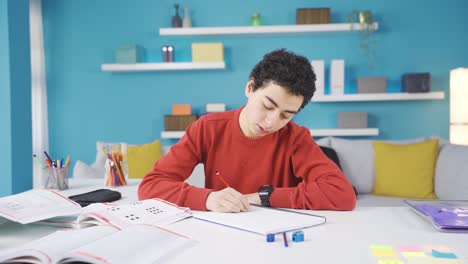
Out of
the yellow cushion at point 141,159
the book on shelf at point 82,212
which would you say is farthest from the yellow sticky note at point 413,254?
the yellow cushion at point 141,159

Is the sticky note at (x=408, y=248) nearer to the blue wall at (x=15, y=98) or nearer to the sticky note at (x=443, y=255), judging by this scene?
the sticky note at (x=443, y=255)

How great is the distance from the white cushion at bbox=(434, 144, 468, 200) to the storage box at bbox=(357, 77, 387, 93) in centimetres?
98

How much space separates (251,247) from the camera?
863mm

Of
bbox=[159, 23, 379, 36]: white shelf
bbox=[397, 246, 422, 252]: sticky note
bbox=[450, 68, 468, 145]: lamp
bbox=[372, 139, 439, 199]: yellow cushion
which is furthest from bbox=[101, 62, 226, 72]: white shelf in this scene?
bbox=[397, 246, 422, 252]: sticky note

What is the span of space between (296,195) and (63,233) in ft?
2.25

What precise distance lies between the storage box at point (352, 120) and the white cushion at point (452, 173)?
0.94 meters

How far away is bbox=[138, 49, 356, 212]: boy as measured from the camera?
1.29m

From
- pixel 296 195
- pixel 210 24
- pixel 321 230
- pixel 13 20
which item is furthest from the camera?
pixel 210 24

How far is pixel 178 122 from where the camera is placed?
407 centimetres

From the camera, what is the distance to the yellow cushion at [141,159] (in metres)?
3.34

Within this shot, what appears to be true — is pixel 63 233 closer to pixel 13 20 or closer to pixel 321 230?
pixel 321 230

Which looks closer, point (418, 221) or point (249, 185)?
point (418, 221)

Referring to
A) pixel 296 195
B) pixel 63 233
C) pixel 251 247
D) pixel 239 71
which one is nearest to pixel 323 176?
pixel 296 195

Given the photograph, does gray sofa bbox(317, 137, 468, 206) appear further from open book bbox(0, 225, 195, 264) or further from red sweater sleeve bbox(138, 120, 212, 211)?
open book bbox(0, 225, 195, 264)
